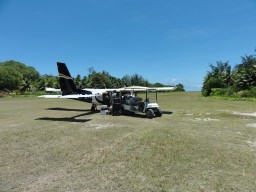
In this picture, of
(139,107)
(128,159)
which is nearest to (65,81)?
(139,107)

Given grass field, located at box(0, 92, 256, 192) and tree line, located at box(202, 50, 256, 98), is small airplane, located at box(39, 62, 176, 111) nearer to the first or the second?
grass field, located at box(0, 92, 256, 192)

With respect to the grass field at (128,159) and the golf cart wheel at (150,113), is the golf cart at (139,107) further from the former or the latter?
the grass field at (128,159)

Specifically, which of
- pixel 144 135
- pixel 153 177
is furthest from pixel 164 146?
pixel 153 177

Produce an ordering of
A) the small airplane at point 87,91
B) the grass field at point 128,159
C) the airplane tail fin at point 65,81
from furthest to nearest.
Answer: the airplane tail fin at point 65,81, the small airplane at point 87,91, the grass field at point 128,159

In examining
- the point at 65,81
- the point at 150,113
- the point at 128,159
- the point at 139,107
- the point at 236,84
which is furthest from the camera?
the point at 236,84

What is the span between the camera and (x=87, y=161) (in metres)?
8.16

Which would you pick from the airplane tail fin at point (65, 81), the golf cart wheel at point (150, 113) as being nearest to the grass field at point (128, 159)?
the golf cart wheel at point (150, 113)

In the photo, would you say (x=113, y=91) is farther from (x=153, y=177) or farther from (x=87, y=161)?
(x=153, y=177)

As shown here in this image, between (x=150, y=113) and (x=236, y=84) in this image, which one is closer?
(x=150, y=113)

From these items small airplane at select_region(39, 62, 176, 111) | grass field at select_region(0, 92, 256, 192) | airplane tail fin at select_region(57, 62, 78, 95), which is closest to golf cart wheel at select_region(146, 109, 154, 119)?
small airplane at select_region(39, 62, 176, 111)

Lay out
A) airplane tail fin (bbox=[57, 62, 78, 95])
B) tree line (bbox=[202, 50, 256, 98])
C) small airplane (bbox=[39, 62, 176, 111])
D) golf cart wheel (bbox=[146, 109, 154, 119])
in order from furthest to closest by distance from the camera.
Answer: tree line (bbox=[202, 50, 256, 98])
airplane tail fin (bbox=[57, 62, 78, 95])
small airplane (bbox=[39, 62, 176, 111])
golf cart wheel (bbox=[146, 109, 154, 119])

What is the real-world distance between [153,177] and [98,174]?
1.61 m

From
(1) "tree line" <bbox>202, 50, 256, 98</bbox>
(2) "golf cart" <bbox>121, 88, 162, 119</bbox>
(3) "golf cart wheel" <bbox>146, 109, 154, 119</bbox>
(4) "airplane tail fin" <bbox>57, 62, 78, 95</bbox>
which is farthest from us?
(1) "tree line" <bbox>202, 50, 256, 98</bbox>

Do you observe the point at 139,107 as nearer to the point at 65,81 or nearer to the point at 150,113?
the point at 150,113
